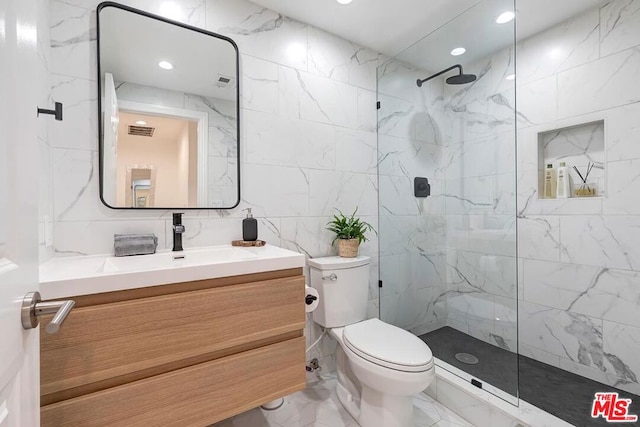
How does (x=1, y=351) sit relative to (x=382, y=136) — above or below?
below

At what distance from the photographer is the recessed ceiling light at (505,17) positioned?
154cm

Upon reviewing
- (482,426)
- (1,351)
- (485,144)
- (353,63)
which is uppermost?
(353,63)

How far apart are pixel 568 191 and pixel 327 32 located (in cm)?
194

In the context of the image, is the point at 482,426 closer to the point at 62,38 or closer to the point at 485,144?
the point at 485,144

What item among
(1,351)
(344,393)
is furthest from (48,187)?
(344,393)

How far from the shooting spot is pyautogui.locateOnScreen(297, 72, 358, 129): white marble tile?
184 centimetres

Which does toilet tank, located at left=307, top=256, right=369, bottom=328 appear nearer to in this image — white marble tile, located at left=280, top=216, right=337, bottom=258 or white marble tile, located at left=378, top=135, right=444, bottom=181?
white marble tile, located at left=280, top=216, right=337, bottom=258

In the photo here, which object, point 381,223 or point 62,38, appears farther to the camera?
point 381,223

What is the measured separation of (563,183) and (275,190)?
75.7 inches

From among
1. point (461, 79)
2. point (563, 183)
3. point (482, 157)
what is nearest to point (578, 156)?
point (563, 183)

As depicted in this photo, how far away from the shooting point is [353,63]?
2.06 meters

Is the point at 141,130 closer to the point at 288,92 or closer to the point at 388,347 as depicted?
the point at 288,92

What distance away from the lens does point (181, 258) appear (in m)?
1.27

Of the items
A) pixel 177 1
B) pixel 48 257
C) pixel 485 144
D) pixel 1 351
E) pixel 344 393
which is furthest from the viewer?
pixel 485 144
